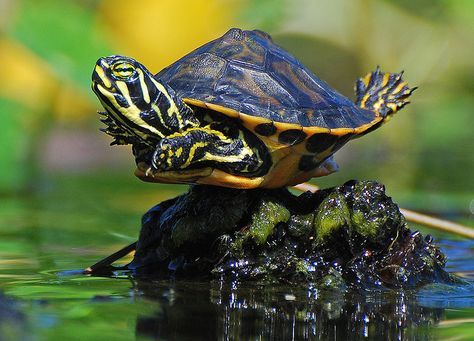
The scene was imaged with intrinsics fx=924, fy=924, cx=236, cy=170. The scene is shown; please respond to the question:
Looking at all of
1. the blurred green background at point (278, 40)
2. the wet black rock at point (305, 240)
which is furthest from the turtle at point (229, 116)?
the blurred green background at point (278, 40)

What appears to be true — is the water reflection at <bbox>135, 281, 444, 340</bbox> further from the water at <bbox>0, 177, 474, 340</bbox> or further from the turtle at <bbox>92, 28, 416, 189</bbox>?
the turtle at <bbox>92, 28, 416, 189</bbox>

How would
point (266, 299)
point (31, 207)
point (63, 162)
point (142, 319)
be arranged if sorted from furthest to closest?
point (63, 162) < point (31, 207) < point (266, 299) < point (142, 319)

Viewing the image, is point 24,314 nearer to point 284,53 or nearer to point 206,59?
point 206,59

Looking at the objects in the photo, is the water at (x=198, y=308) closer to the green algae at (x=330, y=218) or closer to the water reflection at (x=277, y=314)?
the water reflection at (x=277, y=314)

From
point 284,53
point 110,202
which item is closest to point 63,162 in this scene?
point 110,202

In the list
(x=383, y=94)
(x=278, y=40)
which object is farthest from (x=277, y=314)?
(x=278, y=40)

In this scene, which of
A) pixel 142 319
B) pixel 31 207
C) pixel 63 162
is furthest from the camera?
pixel 63 162

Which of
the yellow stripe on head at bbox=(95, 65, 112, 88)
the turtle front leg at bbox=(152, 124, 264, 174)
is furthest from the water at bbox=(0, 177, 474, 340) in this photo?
the yellow stripe on head at bbox=(95, 65, 112, 88)

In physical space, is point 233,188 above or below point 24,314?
above
